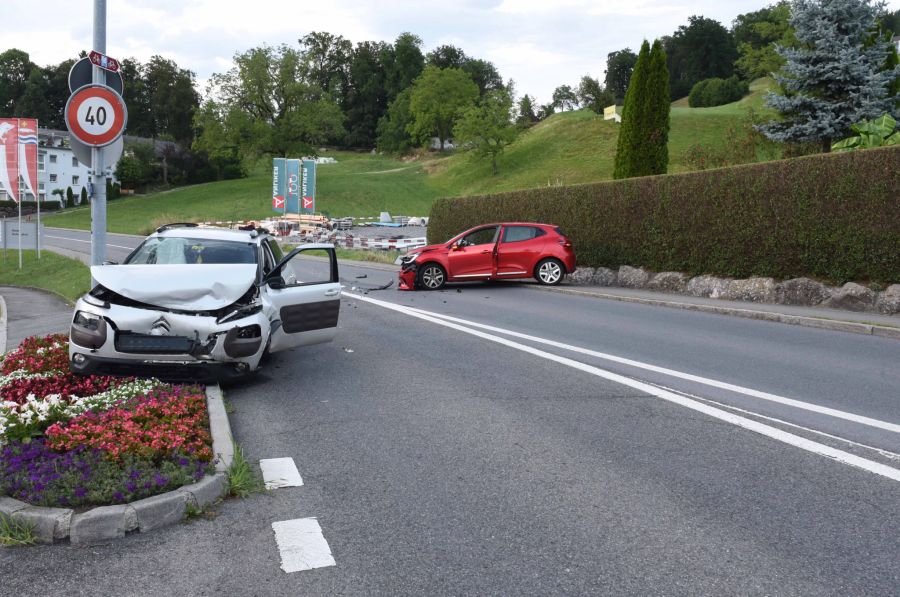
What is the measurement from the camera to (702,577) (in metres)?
3.38

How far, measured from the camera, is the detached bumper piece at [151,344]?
6.63 metres

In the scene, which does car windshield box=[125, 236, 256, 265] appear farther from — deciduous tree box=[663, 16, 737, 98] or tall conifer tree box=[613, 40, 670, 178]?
deciduous tree box=[663, 16, 737, 98]

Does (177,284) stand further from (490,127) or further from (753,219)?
(490,127)

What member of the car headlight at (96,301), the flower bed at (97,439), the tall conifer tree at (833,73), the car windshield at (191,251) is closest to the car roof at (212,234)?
the car windshield at (191,251)

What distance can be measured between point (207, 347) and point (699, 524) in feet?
15.0

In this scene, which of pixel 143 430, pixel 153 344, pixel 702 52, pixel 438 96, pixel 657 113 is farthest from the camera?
pixel 702 52

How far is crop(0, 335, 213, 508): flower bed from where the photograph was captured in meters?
4.13

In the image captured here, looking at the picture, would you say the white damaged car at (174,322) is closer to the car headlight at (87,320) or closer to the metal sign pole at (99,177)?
the car headlight at (87,320)

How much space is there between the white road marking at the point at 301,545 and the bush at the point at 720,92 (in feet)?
296

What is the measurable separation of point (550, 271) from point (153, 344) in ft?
45.0

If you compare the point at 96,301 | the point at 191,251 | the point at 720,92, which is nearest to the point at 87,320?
the point at 96,301

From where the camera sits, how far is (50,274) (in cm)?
2361

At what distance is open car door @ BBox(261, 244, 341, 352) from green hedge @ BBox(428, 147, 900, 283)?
32.4 feet

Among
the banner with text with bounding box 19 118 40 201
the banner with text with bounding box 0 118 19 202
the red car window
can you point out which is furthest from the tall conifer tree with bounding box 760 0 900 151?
the banner with text with bounding box 0 118 19 202
